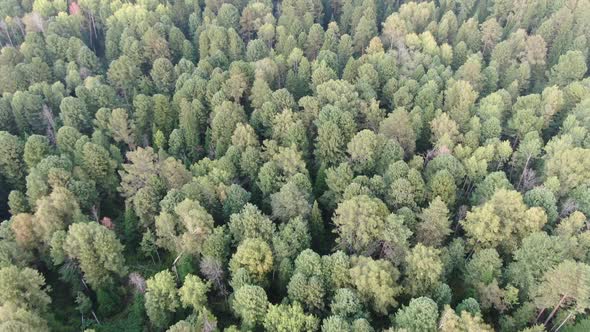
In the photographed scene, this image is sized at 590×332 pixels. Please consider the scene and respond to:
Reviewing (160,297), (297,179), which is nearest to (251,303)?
(160,297)

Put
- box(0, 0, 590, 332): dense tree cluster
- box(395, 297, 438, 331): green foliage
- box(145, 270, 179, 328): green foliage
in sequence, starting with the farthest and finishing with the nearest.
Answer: box(145, 270, 179, 328): green foliage
box(0, 0, 590, 332): dense tree cluster
box(395, 297, 438, 331): green foliage

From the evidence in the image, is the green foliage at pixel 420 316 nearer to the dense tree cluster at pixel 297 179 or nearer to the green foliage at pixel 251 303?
the dense tree cluster at pixel 297 179

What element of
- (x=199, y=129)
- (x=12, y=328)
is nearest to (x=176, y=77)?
(x=199, y=129)

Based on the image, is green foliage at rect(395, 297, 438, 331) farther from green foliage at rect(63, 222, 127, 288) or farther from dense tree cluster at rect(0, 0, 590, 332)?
green foliage at rect(63, 222, 127, 288)

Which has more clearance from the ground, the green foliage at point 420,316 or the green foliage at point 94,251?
the green foliage at point 420,316

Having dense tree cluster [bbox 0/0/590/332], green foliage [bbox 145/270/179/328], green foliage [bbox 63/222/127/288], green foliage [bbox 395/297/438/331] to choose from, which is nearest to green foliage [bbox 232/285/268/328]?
dense tree cluster [bbox 0/0/590/332]

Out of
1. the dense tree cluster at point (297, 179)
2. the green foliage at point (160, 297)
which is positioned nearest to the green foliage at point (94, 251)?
the dense tree cluster at point (297, 179)

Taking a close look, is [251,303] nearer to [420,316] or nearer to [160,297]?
[160,297]

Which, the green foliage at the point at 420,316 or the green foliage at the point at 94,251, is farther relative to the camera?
the green foliage at the point at 94,251
